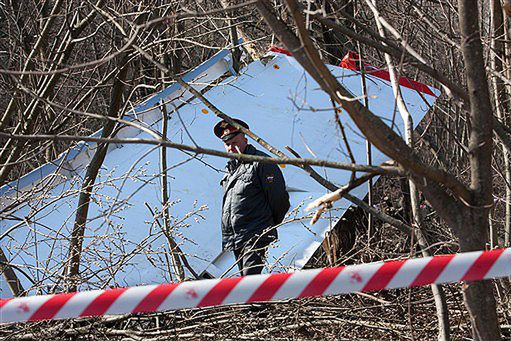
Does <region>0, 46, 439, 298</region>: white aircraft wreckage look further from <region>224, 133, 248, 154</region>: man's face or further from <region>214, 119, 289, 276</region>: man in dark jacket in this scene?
<region>224, 133, 248, 154</region>: man's face

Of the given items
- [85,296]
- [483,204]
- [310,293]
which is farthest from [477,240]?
[85,296]

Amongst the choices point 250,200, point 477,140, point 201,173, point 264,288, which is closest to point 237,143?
point 250,200

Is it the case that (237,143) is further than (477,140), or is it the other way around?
(237,143)

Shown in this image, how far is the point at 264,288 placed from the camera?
2900 millimetres

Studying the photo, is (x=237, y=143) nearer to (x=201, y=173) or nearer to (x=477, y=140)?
(x=201, y=173)

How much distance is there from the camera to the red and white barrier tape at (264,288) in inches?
113

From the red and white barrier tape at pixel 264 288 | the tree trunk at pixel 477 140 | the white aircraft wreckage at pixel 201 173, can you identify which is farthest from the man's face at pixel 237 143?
the tree trunk at pixel 477 140

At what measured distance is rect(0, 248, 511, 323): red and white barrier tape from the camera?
2871 millimetres

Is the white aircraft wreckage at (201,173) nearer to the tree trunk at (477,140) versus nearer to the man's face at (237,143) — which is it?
the man's face at (237,143)

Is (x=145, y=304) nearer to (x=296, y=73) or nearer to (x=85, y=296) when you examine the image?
(x=85, y=296)

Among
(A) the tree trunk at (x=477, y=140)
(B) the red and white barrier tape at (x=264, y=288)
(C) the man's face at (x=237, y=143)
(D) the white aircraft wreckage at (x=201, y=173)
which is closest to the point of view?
(A) the tree trunk at (x=477, y=140)

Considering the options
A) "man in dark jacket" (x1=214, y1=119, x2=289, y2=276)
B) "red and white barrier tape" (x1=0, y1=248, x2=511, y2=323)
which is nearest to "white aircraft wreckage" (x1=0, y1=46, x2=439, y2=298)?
"man in dark jacket" (x1=214, y1=119, x2=289, y2=276)

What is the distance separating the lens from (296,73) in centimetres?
929

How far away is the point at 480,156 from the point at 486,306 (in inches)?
19.8
